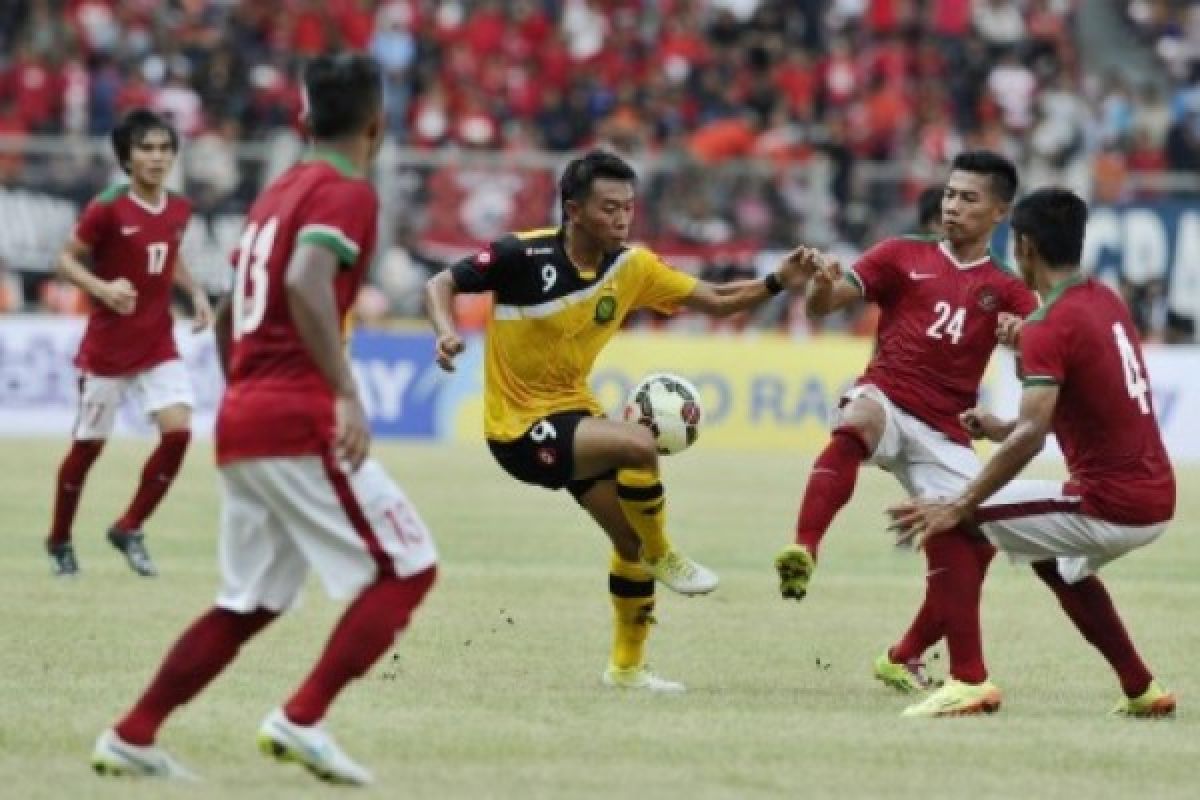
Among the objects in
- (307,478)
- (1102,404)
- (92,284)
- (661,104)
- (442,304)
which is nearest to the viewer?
(307,478)

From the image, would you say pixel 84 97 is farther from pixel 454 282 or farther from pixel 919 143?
pixel 454 282

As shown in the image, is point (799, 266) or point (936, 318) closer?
point (799, 266)

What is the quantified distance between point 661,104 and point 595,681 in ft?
69.7

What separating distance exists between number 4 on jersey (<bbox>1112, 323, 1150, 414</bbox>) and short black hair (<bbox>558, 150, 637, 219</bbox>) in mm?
2345

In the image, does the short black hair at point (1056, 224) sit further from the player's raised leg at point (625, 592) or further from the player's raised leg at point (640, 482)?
the player's raised leg at point (625, 592)

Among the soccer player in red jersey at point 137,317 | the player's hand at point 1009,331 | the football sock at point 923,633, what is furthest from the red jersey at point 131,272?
the player's hand at point 1009,331

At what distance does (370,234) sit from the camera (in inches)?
312

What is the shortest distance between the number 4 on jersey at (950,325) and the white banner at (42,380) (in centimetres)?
1511

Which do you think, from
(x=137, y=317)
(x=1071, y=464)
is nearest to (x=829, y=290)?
Answer: (x=1071, y=464)

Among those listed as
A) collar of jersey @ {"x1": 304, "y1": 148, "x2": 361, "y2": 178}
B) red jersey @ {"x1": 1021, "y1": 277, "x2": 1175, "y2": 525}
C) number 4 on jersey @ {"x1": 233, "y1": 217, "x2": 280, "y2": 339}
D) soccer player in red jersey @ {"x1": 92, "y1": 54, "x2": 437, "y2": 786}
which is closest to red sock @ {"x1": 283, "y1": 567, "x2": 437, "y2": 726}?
soccer player in red jersey @ {"x1": 92, "y1": 54, "x2": 437, "y2": 786}

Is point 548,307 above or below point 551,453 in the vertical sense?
above

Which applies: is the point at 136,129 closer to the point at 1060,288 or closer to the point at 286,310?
the point at 1060,288

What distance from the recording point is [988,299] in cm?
1146

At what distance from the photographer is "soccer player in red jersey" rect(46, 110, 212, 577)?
15.1 m
